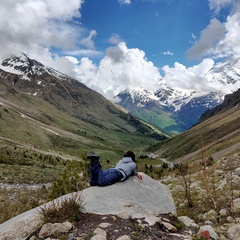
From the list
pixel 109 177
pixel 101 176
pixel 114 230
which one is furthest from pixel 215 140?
pixel 114 230

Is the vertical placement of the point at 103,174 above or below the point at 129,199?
above

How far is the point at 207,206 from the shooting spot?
51.1ft

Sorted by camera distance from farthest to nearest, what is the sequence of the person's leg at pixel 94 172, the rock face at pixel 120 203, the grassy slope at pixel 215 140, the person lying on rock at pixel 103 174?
the grassy slope at pixel 215 140
the person's leg at pixel 94 172
the person lying on rock at pixel 103 174
the rock face at pixel 120 203

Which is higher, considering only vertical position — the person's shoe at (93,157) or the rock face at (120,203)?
the person's shoe at (93,157)

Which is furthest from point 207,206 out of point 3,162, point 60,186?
point 3,162

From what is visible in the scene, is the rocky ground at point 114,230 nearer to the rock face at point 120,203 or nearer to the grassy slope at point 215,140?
the rock face at point 120,203

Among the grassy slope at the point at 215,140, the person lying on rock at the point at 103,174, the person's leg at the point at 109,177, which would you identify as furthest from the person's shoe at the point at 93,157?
the grassy slope at the point at 215,140

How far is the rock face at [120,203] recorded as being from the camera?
420 inches

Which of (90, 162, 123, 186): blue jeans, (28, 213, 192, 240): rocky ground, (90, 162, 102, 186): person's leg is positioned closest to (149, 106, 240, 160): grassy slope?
(90, 162, 123, 186): blue jeans

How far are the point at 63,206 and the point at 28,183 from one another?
42.8 metres

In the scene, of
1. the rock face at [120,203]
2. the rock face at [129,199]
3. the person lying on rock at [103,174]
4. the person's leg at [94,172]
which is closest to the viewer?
the rock face at [120,203]

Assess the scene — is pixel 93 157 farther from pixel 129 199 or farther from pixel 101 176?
pixel 129 199

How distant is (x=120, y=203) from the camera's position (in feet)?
40.6

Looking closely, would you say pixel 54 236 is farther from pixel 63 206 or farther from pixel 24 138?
pixel 24 138
